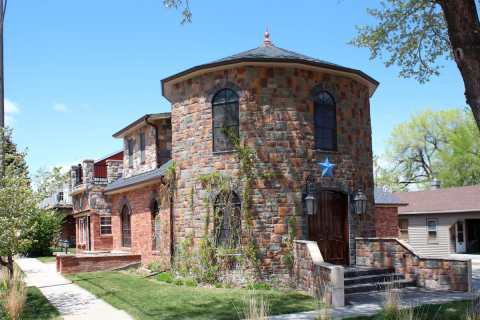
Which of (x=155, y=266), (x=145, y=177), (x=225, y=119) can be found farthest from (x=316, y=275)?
(x=145, y=177)

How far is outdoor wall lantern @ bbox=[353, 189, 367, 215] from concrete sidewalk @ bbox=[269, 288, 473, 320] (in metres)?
2.67

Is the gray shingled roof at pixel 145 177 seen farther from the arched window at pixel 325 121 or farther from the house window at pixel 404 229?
the house window at pixel 404 229

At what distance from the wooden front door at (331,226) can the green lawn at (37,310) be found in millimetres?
7262

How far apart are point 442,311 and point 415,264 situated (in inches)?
150

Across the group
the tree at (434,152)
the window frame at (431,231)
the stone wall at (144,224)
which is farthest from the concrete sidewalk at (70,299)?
the tree at (434,152)

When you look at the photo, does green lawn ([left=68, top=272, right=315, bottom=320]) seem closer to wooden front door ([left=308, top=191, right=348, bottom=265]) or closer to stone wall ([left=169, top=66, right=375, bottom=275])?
stone wall ([left=169, top=66, right=375, bottom=275])

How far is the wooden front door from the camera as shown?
50.3 feet

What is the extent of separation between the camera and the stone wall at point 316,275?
11.7 m

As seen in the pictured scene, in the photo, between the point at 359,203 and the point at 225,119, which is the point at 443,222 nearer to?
the point at 359,203

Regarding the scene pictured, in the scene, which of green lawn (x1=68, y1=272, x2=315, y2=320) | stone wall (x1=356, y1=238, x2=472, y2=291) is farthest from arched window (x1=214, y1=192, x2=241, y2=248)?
stone wall (x1=356, y1=238, x2=472, y2=291)

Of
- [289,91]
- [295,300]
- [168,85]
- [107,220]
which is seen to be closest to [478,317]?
[295,300]

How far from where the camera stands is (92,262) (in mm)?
20109

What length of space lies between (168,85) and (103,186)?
1261cm

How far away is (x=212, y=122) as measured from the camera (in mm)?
15266
